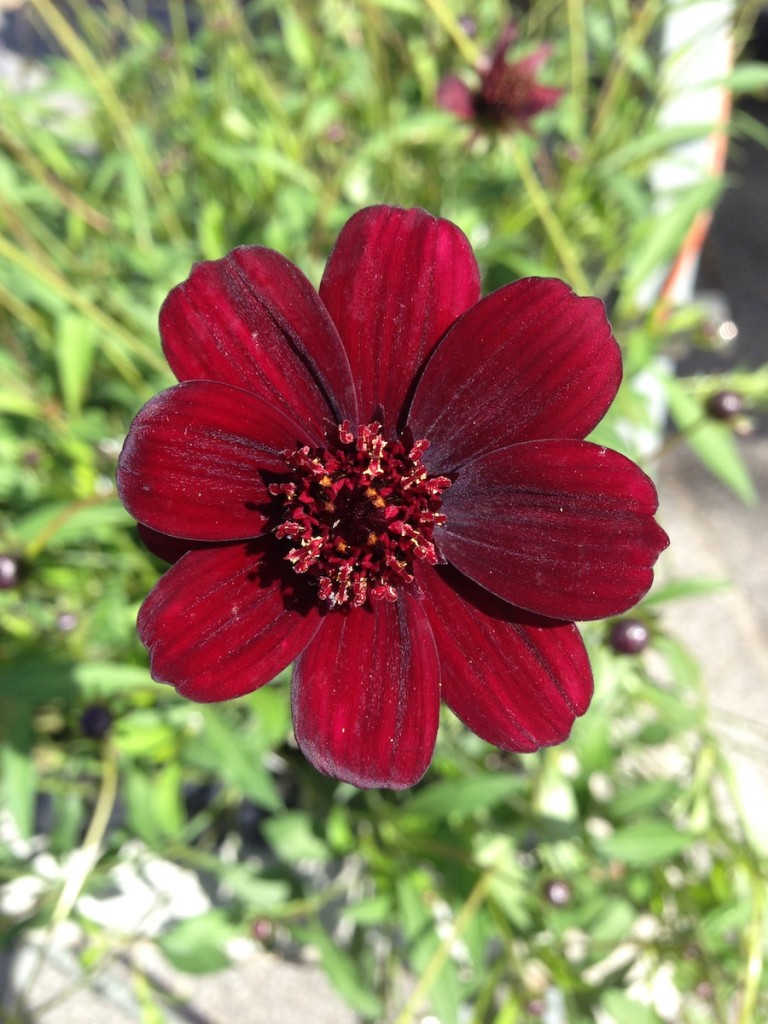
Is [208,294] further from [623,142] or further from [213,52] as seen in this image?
[213,52]

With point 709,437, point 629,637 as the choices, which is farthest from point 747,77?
point 629,637

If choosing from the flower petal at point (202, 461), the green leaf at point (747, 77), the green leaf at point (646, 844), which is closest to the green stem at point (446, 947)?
the green leaf at point (646, 844)

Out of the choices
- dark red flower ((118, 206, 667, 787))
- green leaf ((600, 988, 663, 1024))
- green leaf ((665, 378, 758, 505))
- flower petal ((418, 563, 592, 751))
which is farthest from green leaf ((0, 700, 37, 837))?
green leaf ((665, 378, 758, 505))

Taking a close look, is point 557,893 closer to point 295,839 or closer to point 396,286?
point 295,839

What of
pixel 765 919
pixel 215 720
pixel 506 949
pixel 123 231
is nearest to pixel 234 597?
pixel 215 720

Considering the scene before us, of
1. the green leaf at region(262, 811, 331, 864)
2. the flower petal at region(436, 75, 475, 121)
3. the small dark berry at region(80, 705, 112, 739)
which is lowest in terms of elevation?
the green leaf at region(262, 811, 331, 864)

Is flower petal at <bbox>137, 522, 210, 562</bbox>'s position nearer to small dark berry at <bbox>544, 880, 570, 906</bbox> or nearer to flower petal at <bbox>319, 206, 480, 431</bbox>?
flower petal at <bbox>319, 206, 480, 431</bbox>
